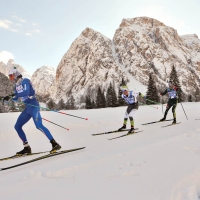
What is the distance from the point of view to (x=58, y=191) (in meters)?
2.58

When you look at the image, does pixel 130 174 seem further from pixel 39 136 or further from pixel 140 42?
pixel 140 42

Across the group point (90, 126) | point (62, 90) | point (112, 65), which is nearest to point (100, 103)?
point (90, 126)

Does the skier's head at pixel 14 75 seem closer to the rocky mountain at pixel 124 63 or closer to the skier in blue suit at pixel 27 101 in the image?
the skier in blue suit at pixel 27 101

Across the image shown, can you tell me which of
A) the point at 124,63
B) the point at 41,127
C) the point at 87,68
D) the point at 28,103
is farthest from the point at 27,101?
the point at 124,63

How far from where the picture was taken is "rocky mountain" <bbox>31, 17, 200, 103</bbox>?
16825cm

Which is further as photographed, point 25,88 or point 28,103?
point 28,103

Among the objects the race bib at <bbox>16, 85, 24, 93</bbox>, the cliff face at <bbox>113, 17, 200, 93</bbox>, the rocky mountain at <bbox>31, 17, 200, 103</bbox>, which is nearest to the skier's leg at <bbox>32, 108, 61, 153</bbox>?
the race bib at <bbox>16, 85, 24, 93</bbox>

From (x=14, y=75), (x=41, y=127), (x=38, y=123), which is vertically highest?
(x=14, y=75)

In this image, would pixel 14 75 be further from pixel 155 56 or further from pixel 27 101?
pixel 155 56

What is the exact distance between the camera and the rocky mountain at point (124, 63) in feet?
552

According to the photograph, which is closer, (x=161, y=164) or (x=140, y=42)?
(x=161, y=164)

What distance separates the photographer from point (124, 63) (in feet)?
612

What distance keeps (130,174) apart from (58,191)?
114 cm

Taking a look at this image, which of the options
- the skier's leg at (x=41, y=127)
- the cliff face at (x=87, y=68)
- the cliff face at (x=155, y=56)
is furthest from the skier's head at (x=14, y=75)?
the cliff face at (x=155, y=56)
